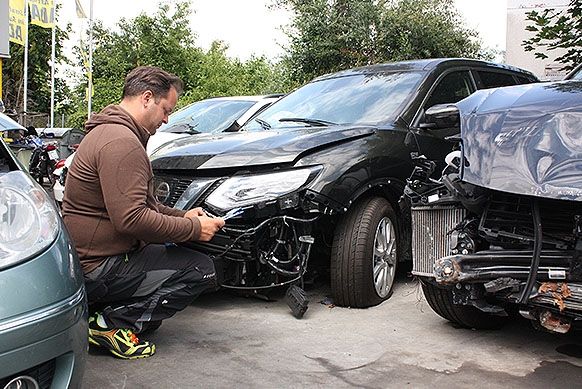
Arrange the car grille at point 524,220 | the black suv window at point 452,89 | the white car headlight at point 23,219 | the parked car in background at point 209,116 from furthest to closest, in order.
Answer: the parked car in background at point 209,116 → the black suv window at point 452,89 → the car grille at point 524,220 → the white car headlight at point 23,219

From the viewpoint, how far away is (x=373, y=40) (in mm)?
18281

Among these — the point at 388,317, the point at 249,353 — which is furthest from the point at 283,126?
the point at 249,353

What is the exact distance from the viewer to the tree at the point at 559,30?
581cm

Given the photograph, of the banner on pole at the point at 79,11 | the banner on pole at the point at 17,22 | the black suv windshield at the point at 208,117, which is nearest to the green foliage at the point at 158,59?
the banner on pole at the point at 79,11

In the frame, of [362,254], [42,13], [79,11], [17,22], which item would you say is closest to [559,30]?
[362,254]

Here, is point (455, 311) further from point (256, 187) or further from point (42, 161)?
point (42, 161)

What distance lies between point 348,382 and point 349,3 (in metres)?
16.5

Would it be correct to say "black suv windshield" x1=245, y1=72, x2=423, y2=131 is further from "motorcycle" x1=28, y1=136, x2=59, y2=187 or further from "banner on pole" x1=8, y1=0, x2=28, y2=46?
"banner on pole" x1=8, y1=0, x2=28, y2=46

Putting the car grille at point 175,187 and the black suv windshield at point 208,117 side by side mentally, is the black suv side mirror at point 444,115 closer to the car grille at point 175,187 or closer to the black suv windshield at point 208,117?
the car grille at point 175,187

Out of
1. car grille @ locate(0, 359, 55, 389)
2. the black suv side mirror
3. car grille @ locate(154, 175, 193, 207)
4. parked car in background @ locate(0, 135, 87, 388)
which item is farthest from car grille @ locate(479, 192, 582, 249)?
car grille @ locate(0, 359, 55, 389)

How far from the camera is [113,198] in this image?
10.1 ft

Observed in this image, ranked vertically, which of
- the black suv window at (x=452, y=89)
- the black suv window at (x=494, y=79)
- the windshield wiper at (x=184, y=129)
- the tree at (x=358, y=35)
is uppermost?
the tree at (x=358, y=35)

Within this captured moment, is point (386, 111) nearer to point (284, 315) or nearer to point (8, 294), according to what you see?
point (284, 315)

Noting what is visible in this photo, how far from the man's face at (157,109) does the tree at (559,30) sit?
150 inches
